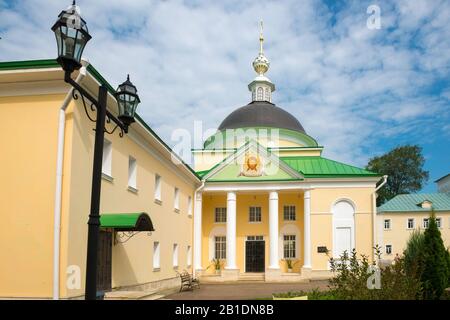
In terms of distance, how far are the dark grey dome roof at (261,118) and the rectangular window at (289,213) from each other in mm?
7463

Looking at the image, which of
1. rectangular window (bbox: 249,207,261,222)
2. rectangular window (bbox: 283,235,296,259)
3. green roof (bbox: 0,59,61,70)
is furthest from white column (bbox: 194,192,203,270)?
green roof (bbox: 0,59,61,70)

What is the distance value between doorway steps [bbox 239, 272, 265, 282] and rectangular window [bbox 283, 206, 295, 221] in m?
3.95

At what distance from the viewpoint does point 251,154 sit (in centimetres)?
2909

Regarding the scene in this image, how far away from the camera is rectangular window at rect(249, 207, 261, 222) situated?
30.4 metres

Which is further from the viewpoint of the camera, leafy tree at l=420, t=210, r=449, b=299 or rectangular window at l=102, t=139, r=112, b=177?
rectangular window at l=102, t=139, r=112, b=177

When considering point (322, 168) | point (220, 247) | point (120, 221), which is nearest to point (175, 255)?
point (220, 247)

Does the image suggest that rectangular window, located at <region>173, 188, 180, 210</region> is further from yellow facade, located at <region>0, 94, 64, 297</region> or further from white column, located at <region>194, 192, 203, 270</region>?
yellow facade, located at <region>0, 94, 64, 297</region>

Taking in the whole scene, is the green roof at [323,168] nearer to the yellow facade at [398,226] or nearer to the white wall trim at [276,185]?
the white wall trim at [276,185]

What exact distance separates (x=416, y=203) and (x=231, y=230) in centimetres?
3046

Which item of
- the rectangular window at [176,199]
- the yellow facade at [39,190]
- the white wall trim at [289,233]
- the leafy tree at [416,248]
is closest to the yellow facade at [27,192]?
the yellow facade at [39,190]

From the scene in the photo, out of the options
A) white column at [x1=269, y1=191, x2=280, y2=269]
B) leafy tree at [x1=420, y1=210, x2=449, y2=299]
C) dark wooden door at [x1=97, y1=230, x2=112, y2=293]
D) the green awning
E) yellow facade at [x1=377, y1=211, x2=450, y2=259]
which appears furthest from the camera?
yellow facade at [x1=377, y1=211, x2=450, y2=259]

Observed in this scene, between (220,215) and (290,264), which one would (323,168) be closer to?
(290,264)
